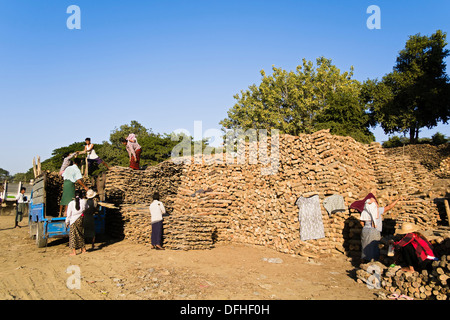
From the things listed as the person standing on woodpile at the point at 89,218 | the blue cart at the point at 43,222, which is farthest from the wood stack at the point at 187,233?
the blue cart at the point at 43,222

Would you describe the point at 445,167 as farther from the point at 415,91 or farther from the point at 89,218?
the point at 89,218

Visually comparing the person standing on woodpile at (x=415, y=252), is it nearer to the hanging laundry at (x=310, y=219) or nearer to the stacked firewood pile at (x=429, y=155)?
the hanging laundry at (x=310, y=219)

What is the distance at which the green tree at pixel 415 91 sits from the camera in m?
22.1

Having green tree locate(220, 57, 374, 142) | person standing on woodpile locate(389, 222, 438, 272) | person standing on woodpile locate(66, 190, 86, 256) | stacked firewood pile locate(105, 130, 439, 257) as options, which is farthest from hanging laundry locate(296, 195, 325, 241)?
green tree locate(220, 57, 374, 142)

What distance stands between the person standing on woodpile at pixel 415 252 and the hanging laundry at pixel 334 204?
6.85ft

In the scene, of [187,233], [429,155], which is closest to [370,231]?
[187,233]

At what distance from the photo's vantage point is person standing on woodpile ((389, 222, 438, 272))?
5.15 m

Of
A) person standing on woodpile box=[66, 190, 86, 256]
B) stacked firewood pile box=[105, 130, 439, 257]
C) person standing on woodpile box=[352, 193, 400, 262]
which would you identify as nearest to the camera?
person standing on woodpile box=[352, 193, 400, 262]

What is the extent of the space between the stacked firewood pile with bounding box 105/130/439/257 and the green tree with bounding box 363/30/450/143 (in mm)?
11744

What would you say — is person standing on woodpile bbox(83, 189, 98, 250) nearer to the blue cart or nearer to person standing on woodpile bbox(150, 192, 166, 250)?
the blue cart

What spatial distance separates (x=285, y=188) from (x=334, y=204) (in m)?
1.59

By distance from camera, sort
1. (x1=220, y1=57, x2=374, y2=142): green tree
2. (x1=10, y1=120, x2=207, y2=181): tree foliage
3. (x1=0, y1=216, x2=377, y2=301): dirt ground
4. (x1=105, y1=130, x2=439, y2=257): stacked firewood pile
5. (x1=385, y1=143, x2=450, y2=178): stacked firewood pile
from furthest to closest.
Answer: (x1=10, y1=120, x2=207, y2=181): tree foliage, (x1=220, y1=57, x2=374, y2=142): green tree, (x1=385, y1=143, x2=450, y2=178): stacked firewood pile, (x1=105, y1=130, x2=439, y2=257): stacked firewood pile, (x1=0, y1=216, x2=377, y2=301): dirt ground

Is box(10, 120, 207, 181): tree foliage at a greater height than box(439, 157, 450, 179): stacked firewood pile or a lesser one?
greater

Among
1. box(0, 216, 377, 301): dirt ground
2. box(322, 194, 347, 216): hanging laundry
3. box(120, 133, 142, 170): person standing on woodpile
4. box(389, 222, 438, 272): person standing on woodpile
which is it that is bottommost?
box(0, 216, 377, 301): dirt ground
